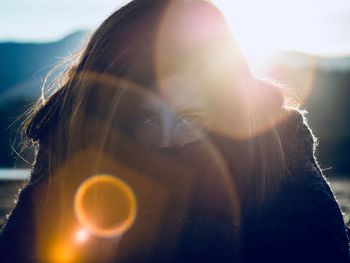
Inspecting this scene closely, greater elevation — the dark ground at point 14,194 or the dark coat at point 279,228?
the dark coat at point 279,228

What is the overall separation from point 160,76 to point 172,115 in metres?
0.23

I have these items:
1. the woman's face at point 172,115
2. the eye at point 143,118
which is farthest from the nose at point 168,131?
the eye at point 143,118

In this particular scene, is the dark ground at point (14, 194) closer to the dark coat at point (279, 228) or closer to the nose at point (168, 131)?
the dark coat at point (279, 228)

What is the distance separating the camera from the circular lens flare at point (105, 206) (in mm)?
2387

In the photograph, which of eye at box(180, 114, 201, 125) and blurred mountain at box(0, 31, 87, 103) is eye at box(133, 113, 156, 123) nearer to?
A: eye at box(180, 114, 201, 125)

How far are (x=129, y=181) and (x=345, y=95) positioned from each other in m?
17.4

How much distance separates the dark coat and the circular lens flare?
0.78 ft

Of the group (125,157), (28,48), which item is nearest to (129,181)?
(125,157)

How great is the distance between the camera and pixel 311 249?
2.30 metres

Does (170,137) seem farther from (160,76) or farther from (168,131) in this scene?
(160,76)

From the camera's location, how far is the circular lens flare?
2387 mm

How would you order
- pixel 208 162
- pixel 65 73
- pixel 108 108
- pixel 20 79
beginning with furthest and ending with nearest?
pixel 20 79
pixel 65 73
pixel 108 108
pixel 208 162

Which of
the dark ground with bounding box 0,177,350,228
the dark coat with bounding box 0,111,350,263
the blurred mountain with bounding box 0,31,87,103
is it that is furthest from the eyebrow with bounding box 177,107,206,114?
the blurred mountain with bounding box 0,31,87,103

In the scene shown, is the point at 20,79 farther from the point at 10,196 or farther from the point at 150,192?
the point at 150,192
